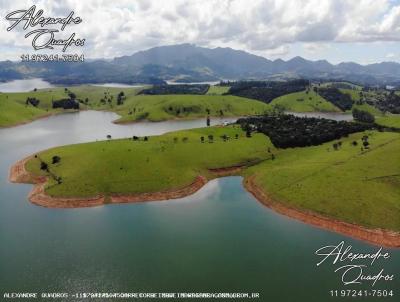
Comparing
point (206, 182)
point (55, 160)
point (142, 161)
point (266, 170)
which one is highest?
point (142, 161)

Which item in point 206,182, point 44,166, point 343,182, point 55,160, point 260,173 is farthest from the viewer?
point 55,160

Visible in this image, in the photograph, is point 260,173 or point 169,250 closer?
point 169,250

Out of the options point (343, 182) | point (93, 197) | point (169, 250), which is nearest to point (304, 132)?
point (343, 182)

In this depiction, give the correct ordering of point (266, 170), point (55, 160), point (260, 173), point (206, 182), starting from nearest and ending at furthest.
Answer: point (206, 182), point (260, 173), point (266, 170), point (55, 160)

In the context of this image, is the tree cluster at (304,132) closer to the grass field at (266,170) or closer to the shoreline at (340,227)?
the grass field at (266,170)

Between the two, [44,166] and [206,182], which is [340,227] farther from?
Result: [44,166]

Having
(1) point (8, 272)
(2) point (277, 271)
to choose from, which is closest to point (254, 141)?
(2) point (277, 271)

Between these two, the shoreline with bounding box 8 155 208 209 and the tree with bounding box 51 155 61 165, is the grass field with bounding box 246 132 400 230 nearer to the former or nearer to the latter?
the shoreline with bounding box 8 155 208 209
